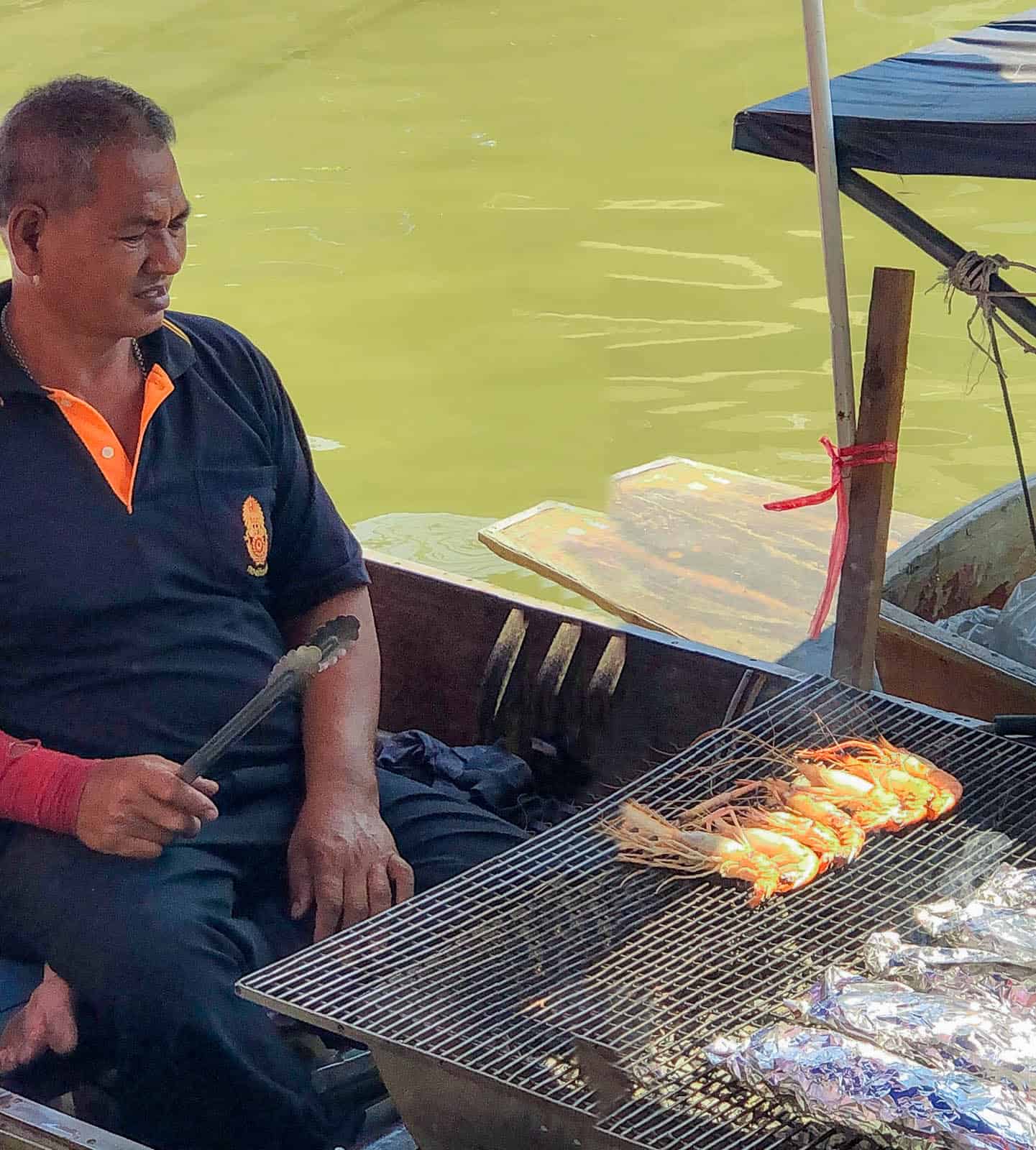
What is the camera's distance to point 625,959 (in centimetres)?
199

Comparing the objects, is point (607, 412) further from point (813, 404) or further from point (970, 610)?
point (970, 610)

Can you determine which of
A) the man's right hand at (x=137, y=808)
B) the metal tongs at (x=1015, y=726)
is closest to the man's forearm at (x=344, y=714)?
the man's right hand at (x=137, y=808)

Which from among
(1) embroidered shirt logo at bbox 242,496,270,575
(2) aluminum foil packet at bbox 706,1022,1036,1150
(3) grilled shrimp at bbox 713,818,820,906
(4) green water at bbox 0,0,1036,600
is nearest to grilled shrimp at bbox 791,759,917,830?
(3) grilled shrimp at bbox 713,818,820,906

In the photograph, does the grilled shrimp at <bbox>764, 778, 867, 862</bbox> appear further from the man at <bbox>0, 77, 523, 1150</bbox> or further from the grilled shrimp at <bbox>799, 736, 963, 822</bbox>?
the man at <bbox>0, 77, 523, 1150</bbox>

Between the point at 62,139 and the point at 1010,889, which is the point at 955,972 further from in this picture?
the point at 62,139

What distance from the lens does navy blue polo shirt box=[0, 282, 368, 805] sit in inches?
90.0

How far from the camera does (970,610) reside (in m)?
3.48

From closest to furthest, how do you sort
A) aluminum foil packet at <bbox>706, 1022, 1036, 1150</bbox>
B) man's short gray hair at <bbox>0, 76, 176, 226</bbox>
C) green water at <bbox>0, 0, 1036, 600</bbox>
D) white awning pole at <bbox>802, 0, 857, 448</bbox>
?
aluminum foil packet at <bbox>706, 1022, 1036, 1150</bbox>, man's short gray hair at <bbox>0, 76, 176, 226</bbox>, white awning pole at <bbox>802, 0, 857, 448</bbox>, green water at <bbox>0, 0, 1036, 600</bbox>

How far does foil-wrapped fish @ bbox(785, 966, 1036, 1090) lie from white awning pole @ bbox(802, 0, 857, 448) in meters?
1.22

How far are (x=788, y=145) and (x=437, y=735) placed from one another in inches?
52.1

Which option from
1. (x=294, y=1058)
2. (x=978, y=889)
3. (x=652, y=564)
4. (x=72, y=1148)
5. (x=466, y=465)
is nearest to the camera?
(x=72, y=1148)

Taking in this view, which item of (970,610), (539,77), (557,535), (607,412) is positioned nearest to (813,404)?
(607,412)

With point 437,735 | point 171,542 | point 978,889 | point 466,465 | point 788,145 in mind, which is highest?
point 788,145

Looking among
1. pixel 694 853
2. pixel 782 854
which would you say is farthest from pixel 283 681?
pixel 782 854
